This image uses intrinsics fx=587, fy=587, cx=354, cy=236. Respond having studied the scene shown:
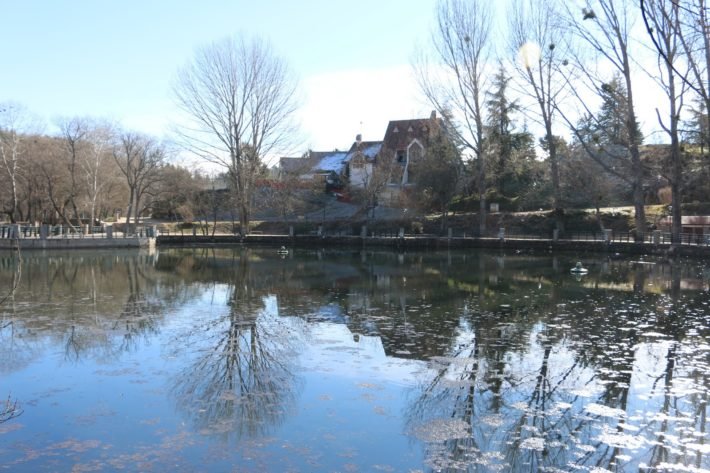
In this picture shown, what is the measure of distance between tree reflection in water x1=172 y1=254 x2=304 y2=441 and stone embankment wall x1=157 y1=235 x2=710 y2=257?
23.5m

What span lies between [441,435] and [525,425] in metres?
1.08

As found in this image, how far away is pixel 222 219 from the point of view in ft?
187

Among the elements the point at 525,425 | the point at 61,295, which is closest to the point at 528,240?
the point at 61,295

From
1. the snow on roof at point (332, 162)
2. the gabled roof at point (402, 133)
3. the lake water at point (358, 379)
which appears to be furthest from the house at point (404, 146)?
the lake water at point (358, 379)

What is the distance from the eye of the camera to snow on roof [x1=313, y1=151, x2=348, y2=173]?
221 ft

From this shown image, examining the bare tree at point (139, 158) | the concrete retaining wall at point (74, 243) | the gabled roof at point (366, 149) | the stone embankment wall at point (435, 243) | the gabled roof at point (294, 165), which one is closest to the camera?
the stone embankment wall at point (435, 243)

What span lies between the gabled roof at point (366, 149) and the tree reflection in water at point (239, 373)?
1996 inches

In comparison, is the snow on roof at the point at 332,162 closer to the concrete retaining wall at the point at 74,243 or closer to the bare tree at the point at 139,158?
the bare tree at the point at 139,158

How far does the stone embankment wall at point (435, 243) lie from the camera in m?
30.8

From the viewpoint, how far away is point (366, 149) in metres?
67.4

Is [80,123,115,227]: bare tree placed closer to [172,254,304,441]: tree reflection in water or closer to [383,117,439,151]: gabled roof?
[383,117,439,151]: gabled roof

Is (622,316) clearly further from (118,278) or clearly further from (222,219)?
(222,219)

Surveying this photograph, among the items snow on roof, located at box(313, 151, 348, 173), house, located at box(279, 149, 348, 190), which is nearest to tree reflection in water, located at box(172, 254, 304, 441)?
house, located at box(279, 149, 348, 190)

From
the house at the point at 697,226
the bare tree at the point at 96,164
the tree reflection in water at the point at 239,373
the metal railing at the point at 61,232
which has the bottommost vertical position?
the tree reflection in water at the point at 239,373
